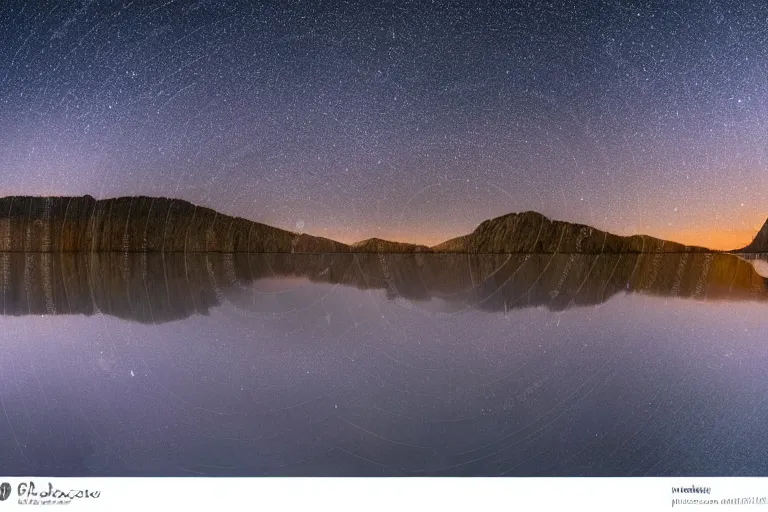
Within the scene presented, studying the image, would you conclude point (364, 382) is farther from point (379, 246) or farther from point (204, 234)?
point (204, 234)

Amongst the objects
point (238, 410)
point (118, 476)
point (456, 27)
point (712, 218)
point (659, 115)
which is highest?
point (456, 27)

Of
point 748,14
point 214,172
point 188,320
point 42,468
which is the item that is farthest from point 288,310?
point 748,14

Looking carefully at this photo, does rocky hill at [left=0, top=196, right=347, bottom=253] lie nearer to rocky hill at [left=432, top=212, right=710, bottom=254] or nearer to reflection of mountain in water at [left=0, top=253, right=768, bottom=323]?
reflection of mountain in water at [left=0, top=253, right=768, bottom=323]

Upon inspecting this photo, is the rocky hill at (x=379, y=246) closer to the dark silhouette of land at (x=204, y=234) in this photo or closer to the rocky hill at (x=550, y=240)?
the dark silhouette of land at (x=204, y=234)

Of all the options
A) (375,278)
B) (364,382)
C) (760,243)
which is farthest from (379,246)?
(760,243)

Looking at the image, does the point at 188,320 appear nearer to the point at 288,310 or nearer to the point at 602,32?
the point at 288,310

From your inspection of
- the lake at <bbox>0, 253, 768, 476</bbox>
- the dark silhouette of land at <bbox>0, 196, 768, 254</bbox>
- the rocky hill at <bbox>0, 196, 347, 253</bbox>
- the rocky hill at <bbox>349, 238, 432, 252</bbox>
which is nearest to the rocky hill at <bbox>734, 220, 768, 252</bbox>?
the dark silhouette of land at <bbox>0, 196, 768, 254</bbox>

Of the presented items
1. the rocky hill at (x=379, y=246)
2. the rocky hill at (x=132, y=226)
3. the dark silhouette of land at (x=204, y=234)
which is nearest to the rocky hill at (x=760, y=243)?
the dark silhouette of land at (x=204, y=234)
